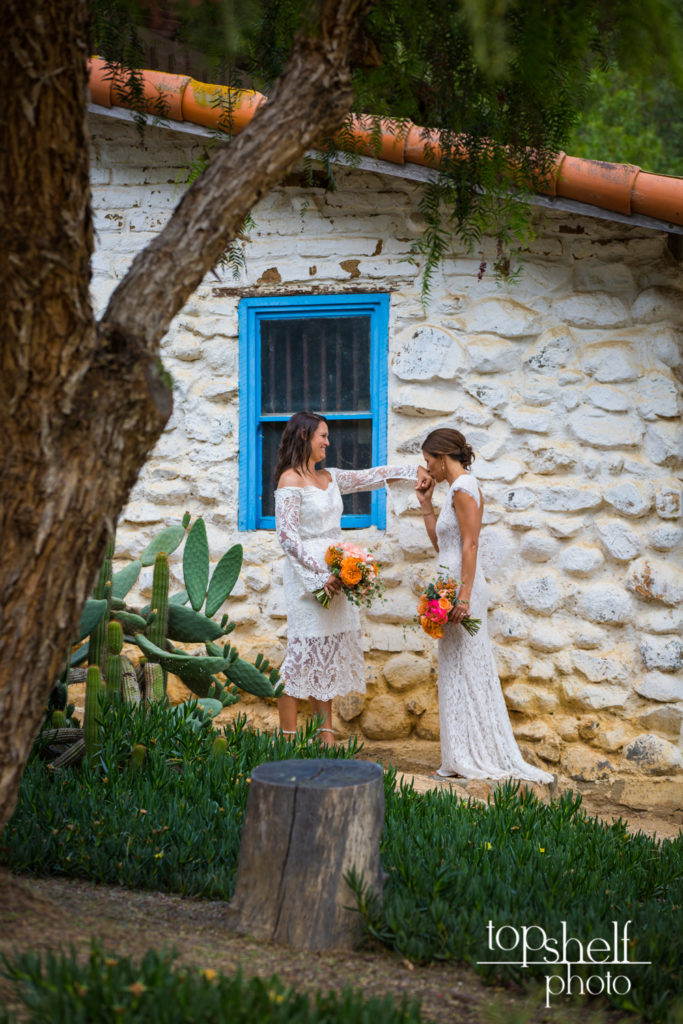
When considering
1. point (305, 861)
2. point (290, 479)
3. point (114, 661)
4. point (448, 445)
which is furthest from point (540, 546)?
point (305, 861)

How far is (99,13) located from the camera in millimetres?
2846

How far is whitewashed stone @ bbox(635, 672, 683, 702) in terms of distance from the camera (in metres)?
5.36

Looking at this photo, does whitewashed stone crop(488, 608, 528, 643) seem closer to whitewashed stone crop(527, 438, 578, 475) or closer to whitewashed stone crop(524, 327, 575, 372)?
whitewashed stone crop(527, 438, 578, 475)

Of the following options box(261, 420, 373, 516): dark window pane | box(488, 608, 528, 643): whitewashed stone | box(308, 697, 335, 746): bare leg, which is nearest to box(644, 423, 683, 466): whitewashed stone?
box(488, 608, 528, 643): whitewashed stone

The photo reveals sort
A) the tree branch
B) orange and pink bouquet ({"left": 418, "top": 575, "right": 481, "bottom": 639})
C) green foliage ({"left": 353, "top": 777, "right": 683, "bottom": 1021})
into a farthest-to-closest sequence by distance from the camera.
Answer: orange and pink bouquet ({"left": 418, "top": 575, "right": 481, "bottom": 639}) → green foliage ({"left": 353, "top": 777, "right": 683, "bottom": 1021}) → the tree branch

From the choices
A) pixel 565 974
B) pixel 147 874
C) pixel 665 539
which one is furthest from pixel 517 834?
pixel 665 539

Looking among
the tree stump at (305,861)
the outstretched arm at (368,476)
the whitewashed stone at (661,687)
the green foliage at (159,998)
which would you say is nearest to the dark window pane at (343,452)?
the outstretched arm at (368,476)

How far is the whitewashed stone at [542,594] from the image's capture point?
5.50m

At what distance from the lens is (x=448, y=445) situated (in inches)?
207

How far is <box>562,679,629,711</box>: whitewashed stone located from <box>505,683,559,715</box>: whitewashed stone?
10cm

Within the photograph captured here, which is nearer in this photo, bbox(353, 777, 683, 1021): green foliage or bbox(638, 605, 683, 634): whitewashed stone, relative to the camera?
bbox(353, 777, 683, 1021): green foliage

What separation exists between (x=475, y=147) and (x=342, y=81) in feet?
1.92

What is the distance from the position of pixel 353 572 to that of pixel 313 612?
0.43m

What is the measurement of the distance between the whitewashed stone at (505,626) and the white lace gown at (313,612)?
78 centimetres
